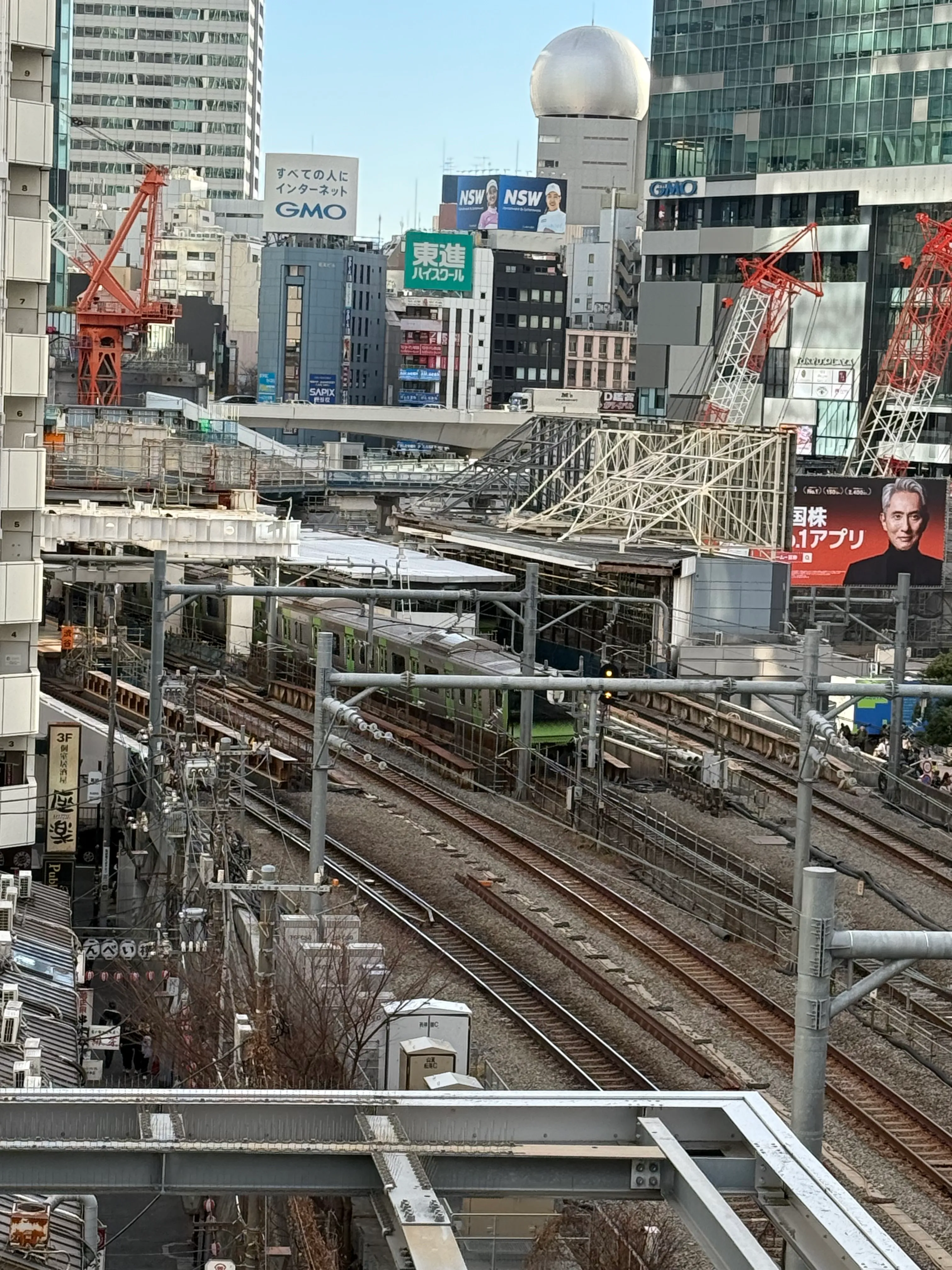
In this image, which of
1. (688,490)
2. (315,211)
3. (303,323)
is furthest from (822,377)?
(315,211)

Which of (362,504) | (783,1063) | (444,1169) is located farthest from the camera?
(362,504)

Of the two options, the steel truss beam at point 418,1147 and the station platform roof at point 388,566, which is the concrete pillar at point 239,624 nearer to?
the station platform roof at point 388,566

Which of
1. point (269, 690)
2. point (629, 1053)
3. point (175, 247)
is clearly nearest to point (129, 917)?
point (629, 1053)

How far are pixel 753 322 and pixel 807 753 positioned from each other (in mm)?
55588

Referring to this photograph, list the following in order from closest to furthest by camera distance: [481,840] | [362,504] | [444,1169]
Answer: [444,1169]
[481,840]
[362,504]

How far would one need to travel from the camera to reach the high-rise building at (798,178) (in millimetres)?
78875

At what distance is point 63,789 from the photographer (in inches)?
1097

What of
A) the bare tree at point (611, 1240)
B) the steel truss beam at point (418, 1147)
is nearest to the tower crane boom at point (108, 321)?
the bare tree at point (611, 1240)

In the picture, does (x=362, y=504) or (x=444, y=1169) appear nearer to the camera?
(x=444, y=1169)

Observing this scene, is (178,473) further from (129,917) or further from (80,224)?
(80,224)

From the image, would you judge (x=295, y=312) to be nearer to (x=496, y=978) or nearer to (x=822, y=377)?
(x=822, y=377)

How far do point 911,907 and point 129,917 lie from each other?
33.1ft

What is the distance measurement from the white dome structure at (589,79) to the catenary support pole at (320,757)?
15833cm

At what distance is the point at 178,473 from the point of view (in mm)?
48344
